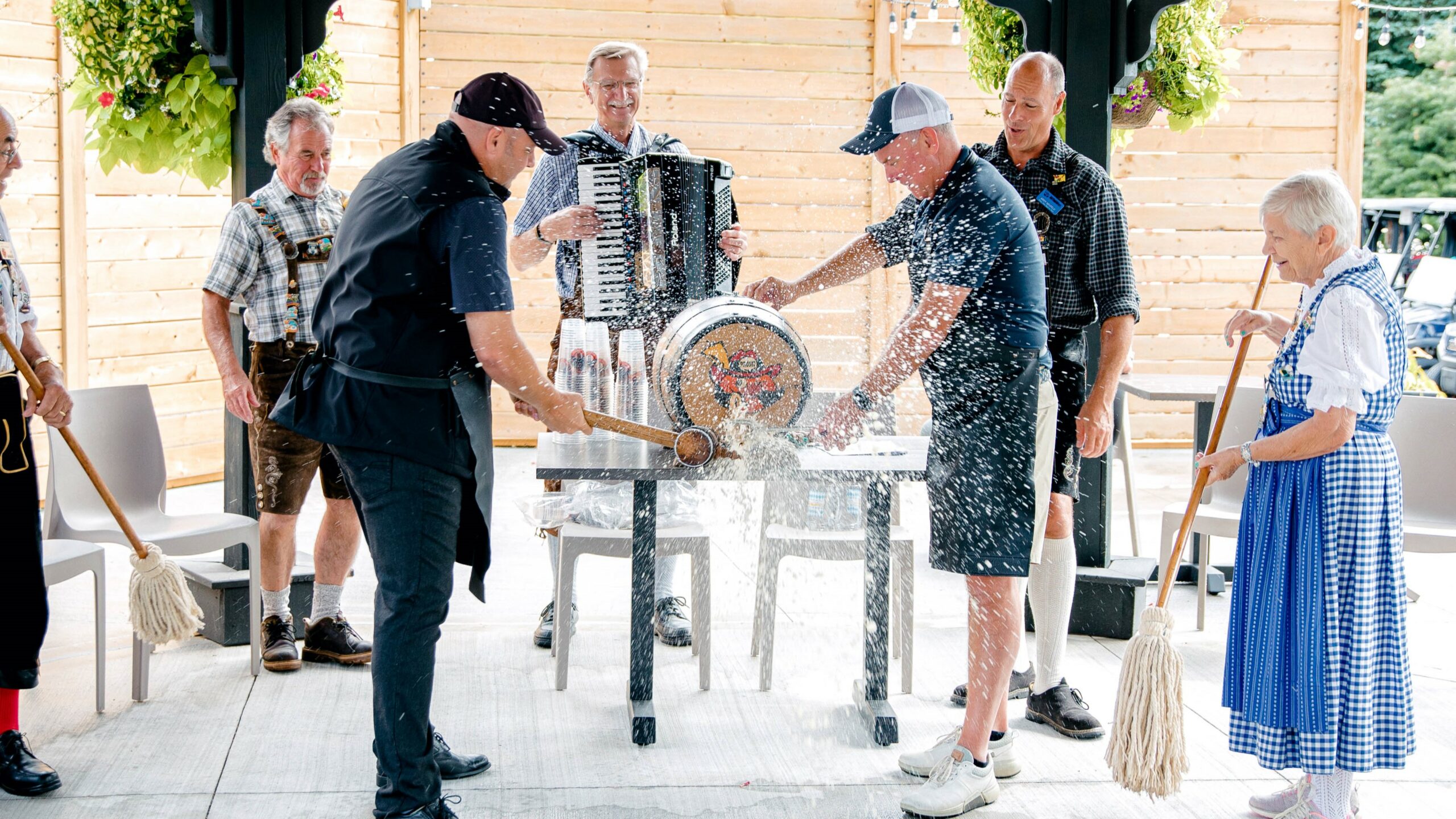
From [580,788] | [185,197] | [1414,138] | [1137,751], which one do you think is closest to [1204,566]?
[1137,751]

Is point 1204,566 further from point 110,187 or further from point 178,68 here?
point 110,187

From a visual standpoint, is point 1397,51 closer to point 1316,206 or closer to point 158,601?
point 1316,206

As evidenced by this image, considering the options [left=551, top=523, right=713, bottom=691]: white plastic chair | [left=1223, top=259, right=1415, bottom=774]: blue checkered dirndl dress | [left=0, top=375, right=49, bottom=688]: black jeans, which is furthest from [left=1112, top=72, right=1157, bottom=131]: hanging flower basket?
[left=0, top=375, right=49, bottom=688]: black jeans

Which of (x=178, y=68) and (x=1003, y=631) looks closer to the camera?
(x=1003, y=631)

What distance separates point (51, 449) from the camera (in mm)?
3748

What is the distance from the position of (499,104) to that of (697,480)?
1011 mm

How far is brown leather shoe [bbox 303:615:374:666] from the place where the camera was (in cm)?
390

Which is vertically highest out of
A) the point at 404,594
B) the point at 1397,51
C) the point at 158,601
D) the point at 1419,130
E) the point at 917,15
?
the point at 1397,51

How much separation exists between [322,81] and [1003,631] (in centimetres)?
313

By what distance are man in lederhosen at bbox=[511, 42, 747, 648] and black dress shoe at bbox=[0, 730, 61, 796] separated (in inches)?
56.4

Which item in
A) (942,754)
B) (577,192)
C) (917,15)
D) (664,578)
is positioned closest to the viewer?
(942,754)

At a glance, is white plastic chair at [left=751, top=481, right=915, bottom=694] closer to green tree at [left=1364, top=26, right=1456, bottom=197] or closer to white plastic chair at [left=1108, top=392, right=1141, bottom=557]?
white plastic chair at [left=1108, top=392, right=1141, bottom=557]

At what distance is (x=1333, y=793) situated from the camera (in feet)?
9.11

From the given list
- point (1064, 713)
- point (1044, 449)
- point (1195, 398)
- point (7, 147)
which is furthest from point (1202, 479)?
point (7, 147)
